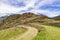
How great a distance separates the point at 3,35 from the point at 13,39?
5.54 meters

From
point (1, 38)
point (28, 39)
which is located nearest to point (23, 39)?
point (28, 39)

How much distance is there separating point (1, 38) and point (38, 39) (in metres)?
9.29

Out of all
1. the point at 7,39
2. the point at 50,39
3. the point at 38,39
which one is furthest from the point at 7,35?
the point at 50,39

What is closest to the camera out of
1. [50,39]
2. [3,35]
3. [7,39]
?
[50,39]

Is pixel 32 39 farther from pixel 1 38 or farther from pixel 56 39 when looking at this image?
pixel 1 38

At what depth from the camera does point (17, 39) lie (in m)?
37.1

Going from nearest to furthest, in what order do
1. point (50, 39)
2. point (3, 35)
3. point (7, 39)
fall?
point (50, 39) < point (7, 39) < point (3, 35)

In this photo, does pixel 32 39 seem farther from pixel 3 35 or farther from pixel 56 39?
pixel 3 35

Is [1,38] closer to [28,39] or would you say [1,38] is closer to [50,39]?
A: [28,39]

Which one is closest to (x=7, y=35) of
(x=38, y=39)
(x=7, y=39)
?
(x=7, y=39)

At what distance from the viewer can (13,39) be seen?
122 ft

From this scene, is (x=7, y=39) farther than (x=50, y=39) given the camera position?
Yes

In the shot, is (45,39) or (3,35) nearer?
(45,39)

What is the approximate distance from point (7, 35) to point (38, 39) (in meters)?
9.71
